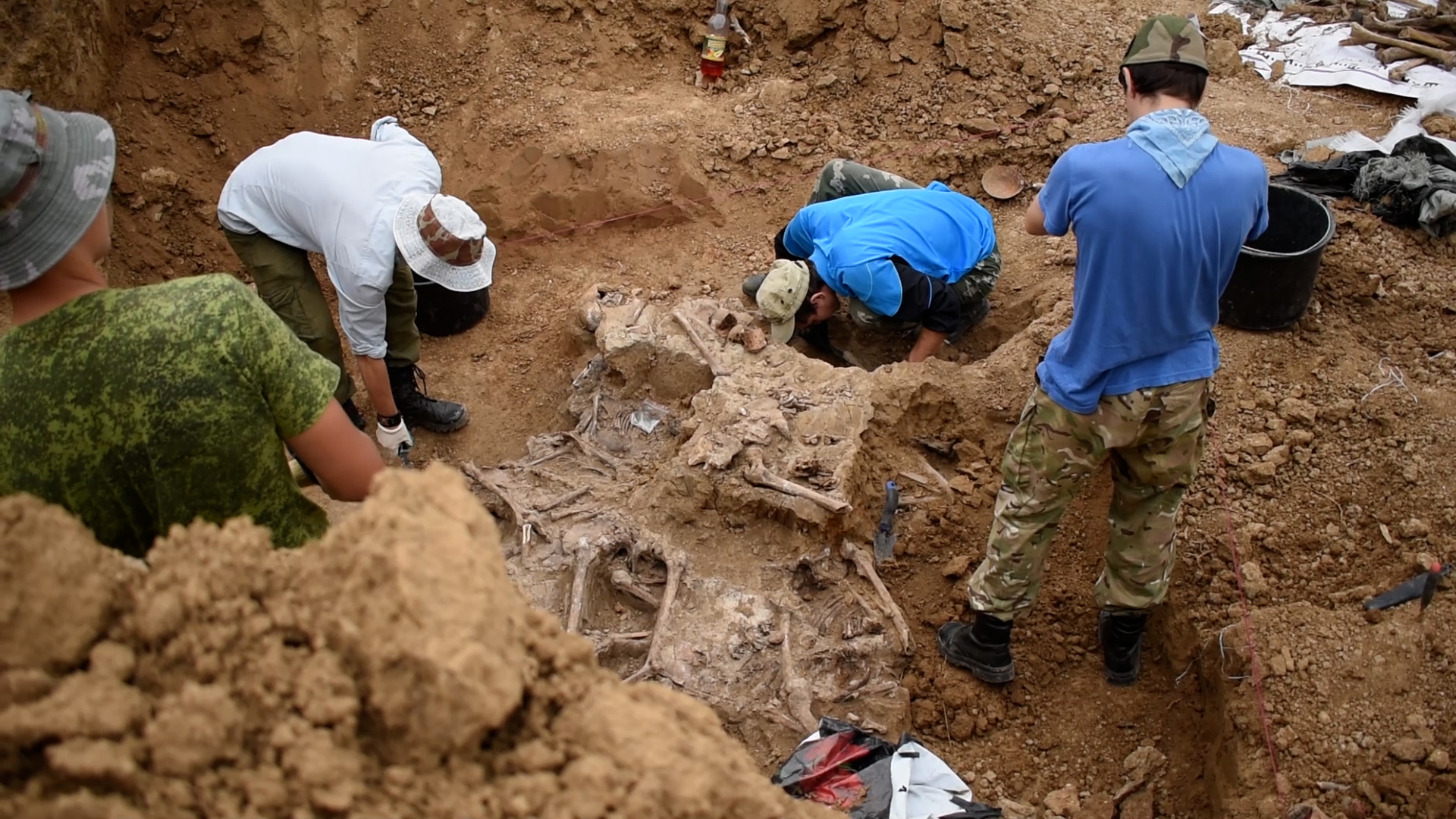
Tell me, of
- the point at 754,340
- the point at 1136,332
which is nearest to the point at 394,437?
the point at 754,340

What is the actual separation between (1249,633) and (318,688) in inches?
126

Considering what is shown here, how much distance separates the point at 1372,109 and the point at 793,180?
366cm

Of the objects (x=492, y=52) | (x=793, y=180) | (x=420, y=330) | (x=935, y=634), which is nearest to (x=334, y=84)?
(x=492, y=52)

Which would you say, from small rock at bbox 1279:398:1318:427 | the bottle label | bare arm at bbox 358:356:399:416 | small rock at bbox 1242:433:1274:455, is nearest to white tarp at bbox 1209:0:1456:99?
small rock at bbox 1279:398:1318:427

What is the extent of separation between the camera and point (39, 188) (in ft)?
5.95

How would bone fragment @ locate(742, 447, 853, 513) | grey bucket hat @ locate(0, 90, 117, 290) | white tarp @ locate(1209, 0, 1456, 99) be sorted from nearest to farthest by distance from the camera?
grey bucket hat @ locate(0, 90, 117, 290)
bone fragment @ locate(742, 447, 853, 513)
white tarp @ locate(1209, 0, 1456, 99)

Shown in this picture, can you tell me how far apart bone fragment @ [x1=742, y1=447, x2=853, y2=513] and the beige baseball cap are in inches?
48.2

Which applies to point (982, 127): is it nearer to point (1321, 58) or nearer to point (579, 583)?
point (1321, 58)

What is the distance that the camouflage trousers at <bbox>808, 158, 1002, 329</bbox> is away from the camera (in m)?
5.15

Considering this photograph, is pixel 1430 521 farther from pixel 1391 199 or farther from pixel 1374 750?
pixel 1391 199

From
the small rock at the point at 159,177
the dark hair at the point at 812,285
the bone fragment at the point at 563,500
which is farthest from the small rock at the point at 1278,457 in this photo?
the small rock at the point at 159,177

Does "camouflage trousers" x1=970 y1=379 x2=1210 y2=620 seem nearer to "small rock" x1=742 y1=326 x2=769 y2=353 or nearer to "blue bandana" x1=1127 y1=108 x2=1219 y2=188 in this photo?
"blue bandana" x1=1127 y1=108 x2=1219 y2=188

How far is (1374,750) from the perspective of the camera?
10.0 ft

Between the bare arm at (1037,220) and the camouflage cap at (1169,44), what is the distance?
19.0 inches
